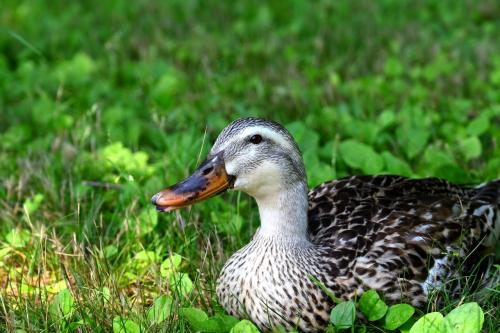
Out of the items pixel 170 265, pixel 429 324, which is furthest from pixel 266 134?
pixel 429 324

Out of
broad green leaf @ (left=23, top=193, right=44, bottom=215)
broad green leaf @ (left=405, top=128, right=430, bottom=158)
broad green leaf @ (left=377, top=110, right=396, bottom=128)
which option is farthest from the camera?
broad green leaf @ (left=377, top=110, right=396, bottom=128)

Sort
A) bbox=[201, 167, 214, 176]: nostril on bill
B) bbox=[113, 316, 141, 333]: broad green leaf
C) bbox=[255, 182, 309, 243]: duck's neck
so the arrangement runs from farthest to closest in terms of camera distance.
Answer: bbox=[255, 182, 309, 243]: duck's neck < bbox=[201, 167, 214, 176]: nostril on bill < bbox=[113, 316, 141, 333]: broad green leaf

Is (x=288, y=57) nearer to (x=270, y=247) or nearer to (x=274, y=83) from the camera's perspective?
(x=274, y=83)

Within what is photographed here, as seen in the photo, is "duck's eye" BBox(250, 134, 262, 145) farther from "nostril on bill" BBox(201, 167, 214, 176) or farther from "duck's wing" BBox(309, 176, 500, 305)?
"duck's wing" BBox(309, 176, 500, 305)

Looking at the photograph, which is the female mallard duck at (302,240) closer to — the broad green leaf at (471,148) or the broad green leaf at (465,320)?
the broad green leaf at (465,320)

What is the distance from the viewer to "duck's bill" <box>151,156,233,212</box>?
10.8ft

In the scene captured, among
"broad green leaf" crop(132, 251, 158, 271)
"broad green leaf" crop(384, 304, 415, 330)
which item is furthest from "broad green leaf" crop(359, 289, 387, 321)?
"broad green leaf" crop(132, 251, 158, 271)

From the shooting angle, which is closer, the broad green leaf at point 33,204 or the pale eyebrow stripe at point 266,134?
the pale eyebrow stripe at point 266,134

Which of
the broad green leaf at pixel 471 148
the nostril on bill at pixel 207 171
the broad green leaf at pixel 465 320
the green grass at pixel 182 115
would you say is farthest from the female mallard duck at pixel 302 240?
the broad green leaf at pixel 471 148

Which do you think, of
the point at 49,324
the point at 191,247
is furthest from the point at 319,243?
the point at 49,324

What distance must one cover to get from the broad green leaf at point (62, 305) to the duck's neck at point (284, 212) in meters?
0.81

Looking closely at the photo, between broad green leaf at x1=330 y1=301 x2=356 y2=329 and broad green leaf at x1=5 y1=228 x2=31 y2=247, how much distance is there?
1.58 meters

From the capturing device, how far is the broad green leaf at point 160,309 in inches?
132

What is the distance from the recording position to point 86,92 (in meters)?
6.25
